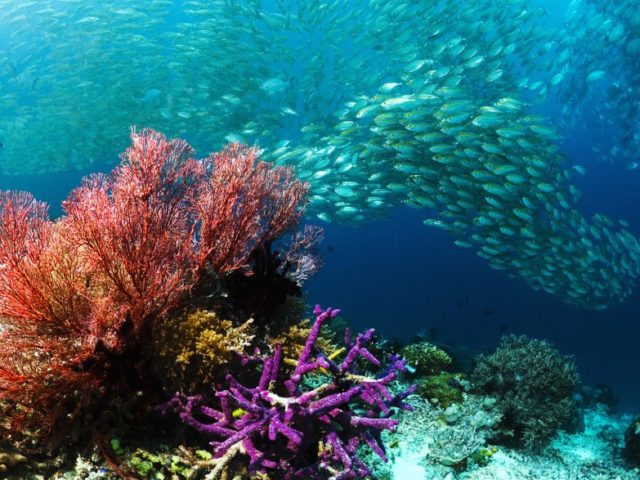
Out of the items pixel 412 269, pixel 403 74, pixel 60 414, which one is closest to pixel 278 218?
pixel 60 414

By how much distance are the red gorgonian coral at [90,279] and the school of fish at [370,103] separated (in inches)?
141

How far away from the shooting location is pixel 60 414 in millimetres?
3133

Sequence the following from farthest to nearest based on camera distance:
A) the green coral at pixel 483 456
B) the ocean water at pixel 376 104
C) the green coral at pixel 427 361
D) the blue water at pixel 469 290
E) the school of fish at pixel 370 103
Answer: the blue water at pixel 469 290 → the ocean water at pixel 376 104 → the school of fish at pixel 370 103 → the green coral at pixel 427 361 → the green coral at pixel 483 456

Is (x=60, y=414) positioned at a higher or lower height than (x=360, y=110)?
lower

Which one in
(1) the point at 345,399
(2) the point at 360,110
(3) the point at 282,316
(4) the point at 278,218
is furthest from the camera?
(2) the point at 360,110

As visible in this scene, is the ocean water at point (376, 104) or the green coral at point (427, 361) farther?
the ocean water at point (376, 104)

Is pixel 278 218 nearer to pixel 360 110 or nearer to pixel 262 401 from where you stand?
pixel 262 401

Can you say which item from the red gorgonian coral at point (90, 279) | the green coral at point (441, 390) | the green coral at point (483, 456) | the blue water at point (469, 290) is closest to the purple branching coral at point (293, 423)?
the red gorgonian coral at point (90, 279)

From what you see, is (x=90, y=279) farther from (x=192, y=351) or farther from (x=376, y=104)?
(x=376, y=104)

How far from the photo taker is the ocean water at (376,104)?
13.7 m

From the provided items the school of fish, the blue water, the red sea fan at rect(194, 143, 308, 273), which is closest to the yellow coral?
the red sea fan at rect(194, 143, 308, 273)

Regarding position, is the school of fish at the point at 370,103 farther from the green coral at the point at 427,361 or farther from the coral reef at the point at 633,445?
the coral reef at the point at 633,445

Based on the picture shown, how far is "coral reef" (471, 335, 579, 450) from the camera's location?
6.17m

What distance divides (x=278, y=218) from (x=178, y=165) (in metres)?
1.31
